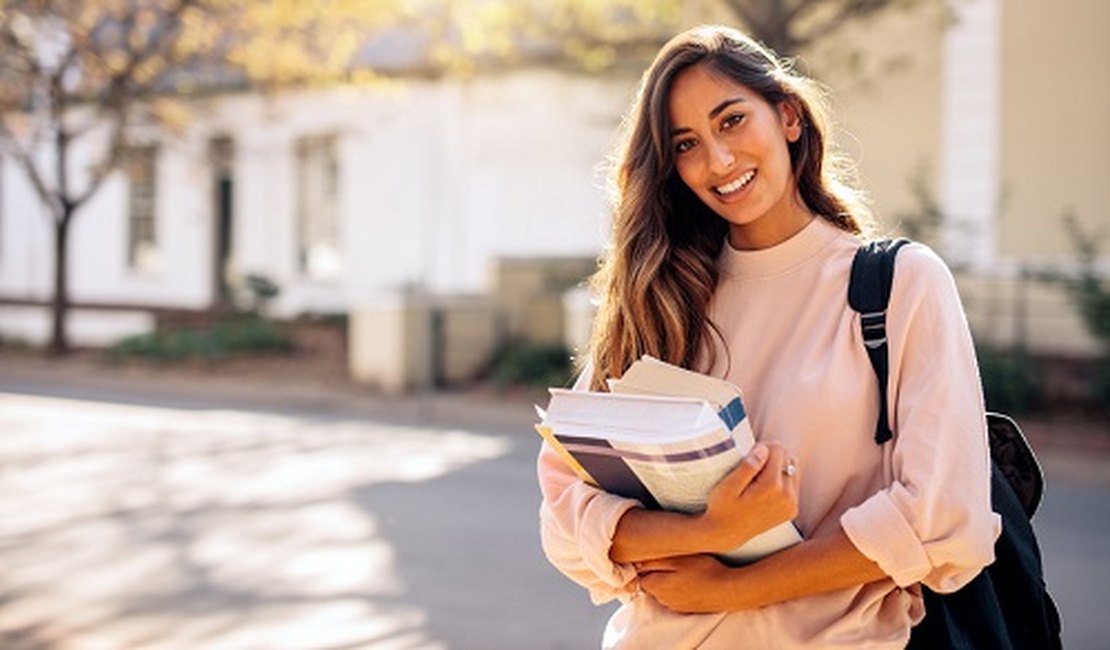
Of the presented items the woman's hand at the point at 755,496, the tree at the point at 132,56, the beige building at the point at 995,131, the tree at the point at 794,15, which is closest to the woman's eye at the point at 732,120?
the woman's hand at the point at 755,496

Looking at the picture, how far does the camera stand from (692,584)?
2.20m

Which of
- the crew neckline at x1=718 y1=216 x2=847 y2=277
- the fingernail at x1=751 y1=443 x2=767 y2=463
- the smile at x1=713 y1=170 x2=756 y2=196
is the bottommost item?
the fingernail at x1=751 y1=443 x2=767 y2=463

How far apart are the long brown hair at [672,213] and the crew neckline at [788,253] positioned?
45mm

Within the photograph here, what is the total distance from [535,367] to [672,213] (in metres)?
14.1

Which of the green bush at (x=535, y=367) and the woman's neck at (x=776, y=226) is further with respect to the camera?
the green bush at (x=535, y=367)

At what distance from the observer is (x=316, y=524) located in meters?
8.79

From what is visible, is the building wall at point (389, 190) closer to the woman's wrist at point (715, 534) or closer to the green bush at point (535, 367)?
the green bush at point (535, 367)

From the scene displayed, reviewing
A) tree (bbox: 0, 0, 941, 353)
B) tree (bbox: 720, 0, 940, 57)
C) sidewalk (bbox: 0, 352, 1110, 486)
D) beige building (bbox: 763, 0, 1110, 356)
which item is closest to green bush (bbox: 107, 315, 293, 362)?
sidewalk (bbox: 0, 352, 1110, 486)

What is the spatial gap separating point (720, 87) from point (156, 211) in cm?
2600

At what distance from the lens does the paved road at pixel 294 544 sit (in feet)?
21.2

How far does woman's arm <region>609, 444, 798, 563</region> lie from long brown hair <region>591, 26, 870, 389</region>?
0.30 metres

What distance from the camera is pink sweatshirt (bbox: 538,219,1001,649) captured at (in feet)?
6.89

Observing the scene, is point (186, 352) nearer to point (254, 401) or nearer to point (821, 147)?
point (254, 401)

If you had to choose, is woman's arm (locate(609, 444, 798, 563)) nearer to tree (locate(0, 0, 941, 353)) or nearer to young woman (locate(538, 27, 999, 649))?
young woman (locate(538, 27, 999, 649))
